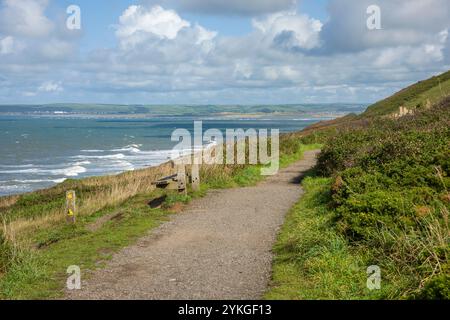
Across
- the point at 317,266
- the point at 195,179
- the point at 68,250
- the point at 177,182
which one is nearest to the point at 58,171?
the point at 195,179

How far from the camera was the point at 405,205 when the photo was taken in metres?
9.45

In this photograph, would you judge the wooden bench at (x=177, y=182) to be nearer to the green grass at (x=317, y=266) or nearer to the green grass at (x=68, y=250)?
the green grass at (x=68, y=250)

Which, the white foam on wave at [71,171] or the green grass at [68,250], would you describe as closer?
the green grass at [68,250]

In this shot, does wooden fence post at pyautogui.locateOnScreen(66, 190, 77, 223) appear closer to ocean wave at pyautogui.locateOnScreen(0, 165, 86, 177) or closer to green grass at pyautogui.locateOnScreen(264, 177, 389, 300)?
green grass at pyautogui.locateOnScreen(264, 177, 389, 300)

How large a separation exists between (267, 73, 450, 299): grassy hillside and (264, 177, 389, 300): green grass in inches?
0.5

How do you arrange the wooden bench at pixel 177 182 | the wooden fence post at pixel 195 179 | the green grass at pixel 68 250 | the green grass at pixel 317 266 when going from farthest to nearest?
the wooden fence post at pixel 195 179
the wooden bench at pixel 177 182
the green grass at pixel 68 250
the green grass at pixel 317 266

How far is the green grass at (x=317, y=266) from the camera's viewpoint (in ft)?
24.1

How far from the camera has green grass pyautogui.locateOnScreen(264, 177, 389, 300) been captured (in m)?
7.36

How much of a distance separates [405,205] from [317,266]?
217 cm

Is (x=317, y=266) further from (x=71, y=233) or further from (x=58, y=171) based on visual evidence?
(x=58, y=171)

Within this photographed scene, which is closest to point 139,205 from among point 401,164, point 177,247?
point 177,247

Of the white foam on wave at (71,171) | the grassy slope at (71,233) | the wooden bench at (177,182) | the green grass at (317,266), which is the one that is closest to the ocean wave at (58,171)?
the white foam on wave at (71,171)

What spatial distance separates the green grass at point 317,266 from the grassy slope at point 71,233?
303cm
